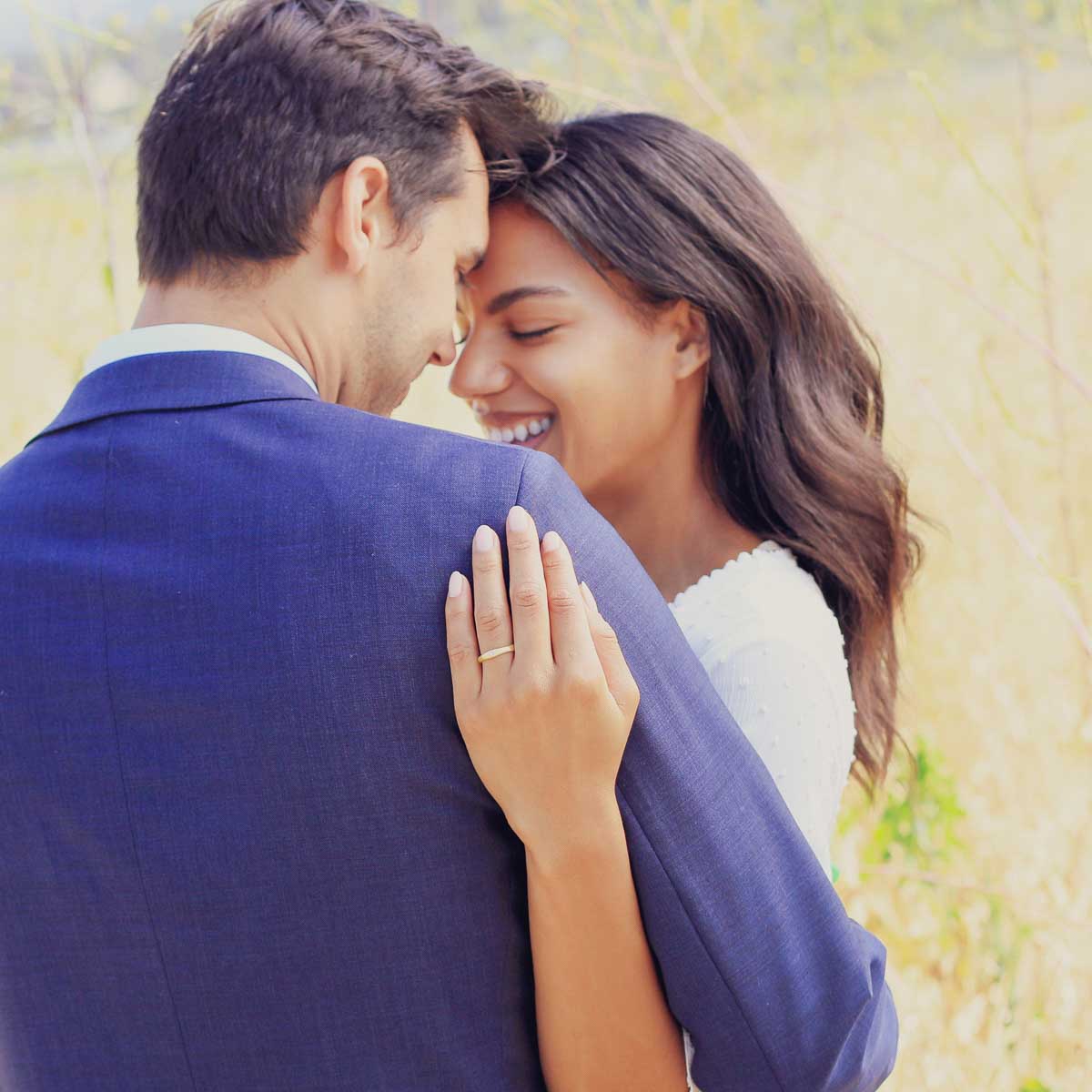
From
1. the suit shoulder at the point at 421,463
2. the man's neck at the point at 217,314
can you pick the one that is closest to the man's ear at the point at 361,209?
the man's neck at the point at 217,314

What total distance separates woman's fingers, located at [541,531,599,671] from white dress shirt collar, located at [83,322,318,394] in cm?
36

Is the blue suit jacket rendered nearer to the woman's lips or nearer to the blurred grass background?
the woman's lips

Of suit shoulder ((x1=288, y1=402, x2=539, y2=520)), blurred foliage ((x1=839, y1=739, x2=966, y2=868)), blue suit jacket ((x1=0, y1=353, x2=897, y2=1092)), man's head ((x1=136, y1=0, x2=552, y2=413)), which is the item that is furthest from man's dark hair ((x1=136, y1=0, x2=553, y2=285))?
blurred foliage ((x1=839, y1=739, x2=966, y2=868))

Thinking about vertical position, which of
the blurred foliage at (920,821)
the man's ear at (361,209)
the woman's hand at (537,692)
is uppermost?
the man's ear at (361,209)

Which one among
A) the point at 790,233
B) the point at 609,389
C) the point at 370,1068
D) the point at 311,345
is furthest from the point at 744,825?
the point at 790,233

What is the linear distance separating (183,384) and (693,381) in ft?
3.76

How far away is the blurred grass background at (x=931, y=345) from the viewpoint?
9.94ft

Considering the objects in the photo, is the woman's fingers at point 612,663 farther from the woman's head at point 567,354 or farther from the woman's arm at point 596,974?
the woman's head at point 567,354

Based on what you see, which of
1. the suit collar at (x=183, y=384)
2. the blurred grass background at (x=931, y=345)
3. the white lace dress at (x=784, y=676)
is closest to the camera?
the suit collar at (x=183, y=384)

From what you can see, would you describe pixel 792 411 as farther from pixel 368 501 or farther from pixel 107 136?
pixel 107 136

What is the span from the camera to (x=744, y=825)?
1.28 metres

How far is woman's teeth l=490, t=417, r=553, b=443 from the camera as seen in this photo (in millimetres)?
2207

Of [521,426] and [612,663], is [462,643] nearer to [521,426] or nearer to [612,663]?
[612,663]

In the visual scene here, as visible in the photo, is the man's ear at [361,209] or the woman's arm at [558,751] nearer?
the woman's arm at [558,751]
